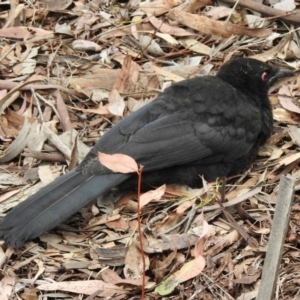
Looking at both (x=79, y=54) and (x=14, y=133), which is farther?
(x=79, y=54)

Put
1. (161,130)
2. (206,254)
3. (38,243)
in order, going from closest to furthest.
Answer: (206,254), (38,243), (161,130)

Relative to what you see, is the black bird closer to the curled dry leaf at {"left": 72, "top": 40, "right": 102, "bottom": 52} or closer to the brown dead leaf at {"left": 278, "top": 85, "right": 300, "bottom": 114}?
the brown dead leaf at {"left": 278, "top": 85, "right": 300, "bottom": 114}

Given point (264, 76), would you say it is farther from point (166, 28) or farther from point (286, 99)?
point (166, 28)

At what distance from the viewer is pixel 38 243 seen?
5047mm

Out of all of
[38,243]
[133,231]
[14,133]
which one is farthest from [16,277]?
[14,133]

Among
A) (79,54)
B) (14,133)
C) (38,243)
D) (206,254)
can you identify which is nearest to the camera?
(206,254)

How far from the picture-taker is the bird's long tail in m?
4.89

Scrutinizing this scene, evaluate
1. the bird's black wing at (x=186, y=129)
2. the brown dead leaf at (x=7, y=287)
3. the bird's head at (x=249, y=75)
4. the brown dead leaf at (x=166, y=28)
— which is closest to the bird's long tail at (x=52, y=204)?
the bird's black wing at (x=186, y=129)

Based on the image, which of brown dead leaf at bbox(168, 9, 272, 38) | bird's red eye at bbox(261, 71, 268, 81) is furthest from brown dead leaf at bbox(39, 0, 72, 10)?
bird's red eye at bbox(261, 71, 268, 81)

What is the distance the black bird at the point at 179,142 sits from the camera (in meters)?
5.14

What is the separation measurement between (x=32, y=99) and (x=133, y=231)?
178 cm

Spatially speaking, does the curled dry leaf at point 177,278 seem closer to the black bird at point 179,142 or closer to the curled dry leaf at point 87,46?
the black bird at point 179,142

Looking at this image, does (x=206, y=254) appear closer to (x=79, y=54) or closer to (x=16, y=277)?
(x=16, y=277)

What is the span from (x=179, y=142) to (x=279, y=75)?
1231 millimetres
